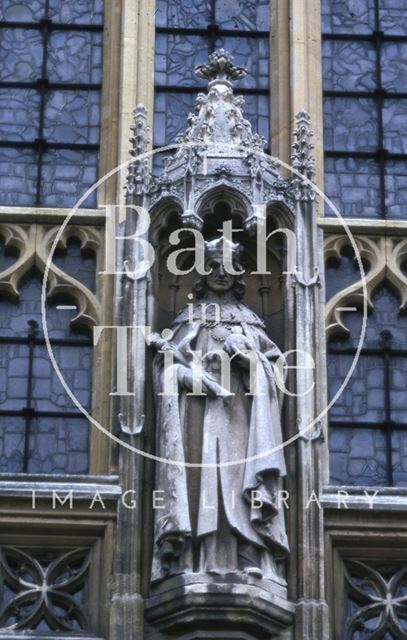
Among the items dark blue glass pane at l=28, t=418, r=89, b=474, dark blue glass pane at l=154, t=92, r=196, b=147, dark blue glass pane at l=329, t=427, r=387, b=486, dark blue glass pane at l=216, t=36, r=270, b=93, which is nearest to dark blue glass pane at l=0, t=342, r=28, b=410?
dark blue glass pane at l=28, t=418, r=89, b=474

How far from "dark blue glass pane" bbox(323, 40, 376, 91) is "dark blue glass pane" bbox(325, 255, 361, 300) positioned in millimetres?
1691

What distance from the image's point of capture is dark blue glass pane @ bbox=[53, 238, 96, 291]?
2128cm

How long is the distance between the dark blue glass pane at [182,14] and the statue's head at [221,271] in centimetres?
287

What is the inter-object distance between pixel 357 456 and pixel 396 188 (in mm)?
2400

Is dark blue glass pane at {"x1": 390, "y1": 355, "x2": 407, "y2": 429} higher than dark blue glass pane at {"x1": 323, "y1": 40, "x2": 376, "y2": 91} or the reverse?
the reverse

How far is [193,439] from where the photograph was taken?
1962cm

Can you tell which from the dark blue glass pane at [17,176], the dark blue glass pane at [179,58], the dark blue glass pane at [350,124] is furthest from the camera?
the dark blue glass pane at [179,58]

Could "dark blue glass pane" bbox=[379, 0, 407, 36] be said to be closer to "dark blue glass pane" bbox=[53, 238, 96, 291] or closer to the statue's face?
"dark blue glass pane" bbox=[53, 238, 96, 291]

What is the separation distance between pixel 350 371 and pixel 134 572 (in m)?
2.64

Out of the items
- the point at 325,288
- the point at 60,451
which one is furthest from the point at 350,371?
the point at 60,451

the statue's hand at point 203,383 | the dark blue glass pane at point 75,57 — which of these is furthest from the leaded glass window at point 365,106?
the statue's hand at point 203,383

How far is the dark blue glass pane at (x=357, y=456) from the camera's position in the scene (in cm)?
2058

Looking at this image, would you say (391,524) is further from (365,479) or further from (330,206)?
(330,206)

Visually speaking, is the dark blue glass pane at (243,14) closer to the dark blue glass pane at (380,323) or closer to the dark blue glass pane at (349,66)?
the dark blue glass pane at (349,66)
